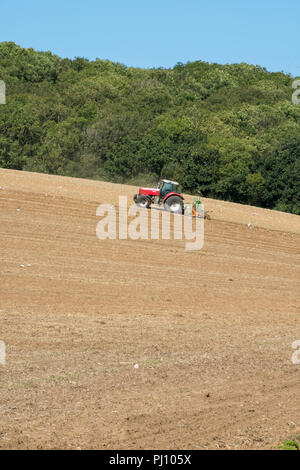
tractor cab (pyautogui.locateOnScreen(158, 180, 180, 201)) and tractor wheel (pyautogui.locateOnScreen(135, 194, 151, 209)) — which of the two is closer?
tractor wheel (pyautogui.locateOnScreen(135, 194, 151, 209))

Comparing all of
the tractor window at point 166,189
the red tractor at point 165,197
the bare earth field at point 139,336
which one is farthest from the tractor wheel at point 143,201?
the bare earth field at point 139,336

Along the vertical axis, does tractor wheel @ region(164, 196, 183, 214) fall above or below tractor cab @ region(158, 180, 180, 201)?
below

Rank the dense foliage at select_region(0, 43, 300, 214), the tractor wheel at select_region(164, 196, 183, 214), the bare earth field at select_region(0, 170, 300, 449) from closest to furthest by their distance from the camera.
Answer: the bare earth field at select_region(0, 170, 300, 449) < the tractor wheel at select_region(164, 196, 183, 214) < the dense foliage at select_region(0, 43, 300, 214)

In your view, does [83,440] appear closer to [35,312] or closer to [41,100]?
[35,312]

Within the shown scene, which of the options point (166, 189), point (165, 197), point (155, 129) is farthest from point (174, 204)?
point (155, 129)

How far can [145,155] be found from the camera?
224 ft

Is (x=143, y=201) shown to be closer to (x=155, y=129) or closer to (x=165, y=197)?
(x=165, y=197)

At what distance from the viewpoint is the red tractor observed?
1258 inches

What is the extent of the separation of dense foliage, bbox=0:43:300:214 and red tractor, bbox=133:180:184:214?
96.5 feet

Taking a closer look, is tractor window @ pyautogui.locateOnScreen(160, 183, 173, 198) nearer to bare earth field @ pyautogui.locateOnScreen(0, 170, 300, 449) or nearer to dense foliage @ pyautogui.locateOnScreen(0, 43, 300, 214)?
A: bare earth field @ pyautogui.locateOnScreen(0, 170, 300, 449)

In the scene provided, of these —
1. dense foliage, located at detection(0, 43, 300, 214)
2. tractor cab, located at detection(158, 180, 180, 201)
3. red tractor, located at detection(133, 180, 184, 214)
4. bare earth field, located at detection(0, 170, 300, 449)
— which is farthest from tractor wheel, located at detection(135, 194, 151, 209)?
dense foliage, located at detection(0, 43, 300, 214)

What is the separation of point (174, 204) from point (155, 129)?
47410mm

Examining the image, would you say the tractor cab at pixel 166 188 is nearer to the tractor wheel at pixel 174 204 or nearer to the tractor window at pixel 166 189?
the tractor window at pixel 166 189
